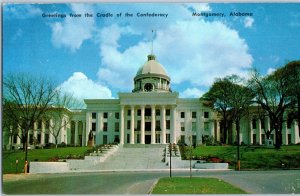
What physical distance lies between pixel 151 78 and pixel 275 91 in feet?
92.9

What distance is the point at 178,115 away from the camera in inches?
3029

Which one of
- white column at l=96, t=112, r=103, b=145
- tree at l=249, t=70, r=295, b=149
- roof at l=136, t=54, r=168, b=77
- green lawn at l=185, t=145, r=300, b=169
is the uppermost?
roof at l=136, t=54, r=168, b=77

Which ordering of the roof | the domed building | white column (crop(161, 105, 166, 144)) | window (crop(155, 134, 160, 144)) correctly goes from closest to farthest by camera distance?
white column (crop(161, 105, 166, 144)) < the domed building < window (crop(155, 134, 160, 144)) < the roof

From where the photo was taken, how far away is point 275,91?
53719mm

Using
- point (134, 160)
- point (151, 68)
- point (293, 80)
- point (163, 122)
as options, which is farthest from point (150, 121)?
point (293, 80)

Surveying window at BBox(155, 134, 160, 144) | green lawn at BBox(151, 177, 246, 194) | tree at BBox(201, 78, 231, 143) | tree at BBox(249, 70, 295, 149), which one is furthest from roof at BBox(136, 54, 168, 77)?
green lawn at BBox(151, 177, 246, 194)

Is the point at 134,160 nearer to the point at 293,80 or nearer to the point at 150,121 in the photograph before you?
the point at 293,80

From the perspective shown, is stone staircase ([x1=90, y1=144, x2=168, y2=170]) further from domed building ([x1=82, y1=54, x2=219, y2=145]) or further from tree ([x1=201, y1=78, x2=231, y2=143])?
tree ([x1=201, y1=78, x2=231, y2=143])

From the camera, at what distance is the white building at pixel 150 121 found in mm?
72375

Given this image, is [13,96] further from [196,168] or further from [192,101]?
[192,101]

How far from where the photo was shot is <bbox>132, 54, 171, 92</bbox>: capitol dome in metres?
77.4

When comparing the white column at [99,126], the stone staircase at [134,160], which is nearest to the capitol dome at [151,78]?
the white column at [99,126]

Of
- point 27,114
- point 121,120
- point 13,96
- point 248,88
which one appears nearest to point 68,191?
point 13,96

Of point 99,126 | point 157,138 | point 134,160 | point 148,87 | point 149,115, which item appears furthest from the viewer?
point 148,87
